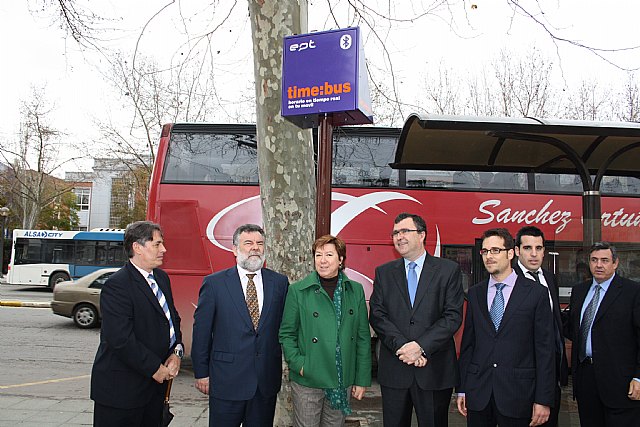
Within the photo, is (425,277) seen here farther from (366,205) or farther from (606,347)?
(366,205)

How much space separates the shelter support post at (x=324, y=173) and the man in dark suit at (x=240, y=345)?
51cm

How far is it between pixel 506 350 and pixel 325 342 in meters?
1.23

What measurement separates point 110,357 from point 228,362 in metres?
0.78

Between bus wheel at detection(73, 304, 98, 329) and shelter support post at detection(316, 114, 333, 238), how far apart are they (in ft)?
37.8

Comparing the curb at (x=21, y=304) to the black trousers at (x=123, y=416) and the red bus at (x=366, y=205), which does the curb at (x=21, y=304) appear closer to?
the red bus at (x=366, y=205)

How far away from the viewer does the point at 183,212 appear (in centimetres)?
884

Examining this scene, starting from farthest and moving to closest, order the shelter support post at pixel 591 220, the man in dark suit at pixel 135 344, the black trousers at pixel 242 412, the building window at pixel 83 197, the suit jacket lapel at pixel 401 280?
the building window at pixel 83 197
the shelter support post at pixel 591 220
the suit jacket lapel at pixel 401 280
the black trousers at pixel 242 412
the man in dark suit at pixel 135 344

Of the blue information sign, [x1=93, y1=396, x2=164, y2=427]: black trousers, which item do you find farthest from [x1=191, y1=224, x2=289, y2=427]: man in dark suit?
the blue information sign

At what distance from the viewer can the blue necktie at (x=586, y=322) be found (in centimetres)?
413

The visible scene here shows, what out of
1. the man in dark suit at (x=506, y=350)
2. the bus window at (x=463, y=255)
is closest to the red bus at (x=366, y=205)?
the bus window at (x=463, y=255)

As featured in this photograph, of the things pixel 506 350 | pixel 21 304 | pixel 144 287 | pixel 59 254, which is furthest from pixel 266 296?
pixel 59 254

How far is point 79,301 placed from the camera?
1357 cm

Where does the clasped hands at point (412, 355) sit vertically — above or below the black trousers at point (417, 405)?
above

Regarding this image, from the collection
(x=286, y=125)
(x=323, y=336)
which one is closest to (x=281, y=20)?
(x=286, y=125)
